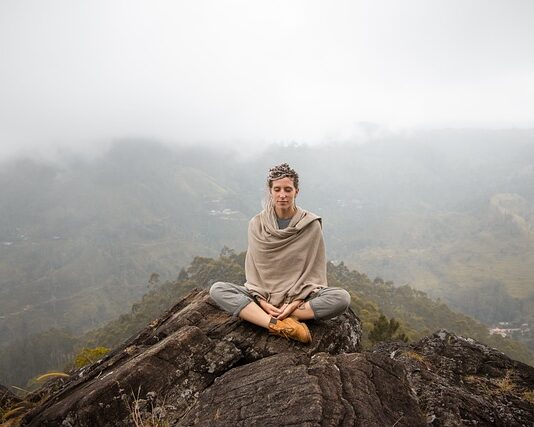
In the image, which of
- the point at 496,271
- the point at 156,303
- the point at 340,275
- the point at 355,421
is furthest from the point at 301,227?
the point at 496,271

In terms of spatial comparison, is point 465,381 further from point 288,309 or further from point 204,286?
point 204,286

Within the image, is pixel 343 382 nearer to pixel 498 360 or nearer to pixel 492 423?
pixel 492 423

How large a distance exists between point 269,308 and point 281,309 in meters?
0.22

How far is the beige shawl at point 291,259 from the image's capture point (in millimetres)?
6379

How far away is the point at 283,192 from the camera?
650 centimetres

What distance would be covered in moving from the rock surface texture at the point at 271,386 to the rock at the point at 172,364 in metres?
0.01

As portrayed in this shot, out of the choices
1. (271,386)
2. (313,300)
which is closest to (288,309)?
(313,300)

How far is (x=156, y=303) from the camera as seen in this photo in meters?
72.2

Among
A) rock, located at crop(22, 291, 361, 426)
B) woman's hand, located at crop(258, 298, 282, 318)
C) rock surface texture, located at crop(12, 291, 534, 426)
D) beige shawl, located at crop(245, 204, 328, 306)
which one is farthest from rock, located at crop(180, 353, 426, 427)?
beige shawl, located at crop(245, 204, 328, 306)

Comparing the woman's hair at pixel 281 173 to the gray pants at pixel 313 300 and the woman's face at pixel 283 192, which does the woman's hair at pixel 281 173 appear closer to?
the woman's face at pixel 283 192

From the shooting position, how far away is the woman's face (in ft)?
21.3

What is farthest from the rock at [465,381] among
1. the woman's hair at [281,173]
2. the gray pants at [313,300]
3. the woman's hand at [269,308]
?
the woman's hair at [281,173]

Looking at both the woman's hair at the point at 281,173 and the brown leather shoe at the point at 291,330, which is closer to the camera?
the brown leather shoe at the point at 291,330

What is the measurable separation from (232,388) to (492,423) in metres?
3.17
